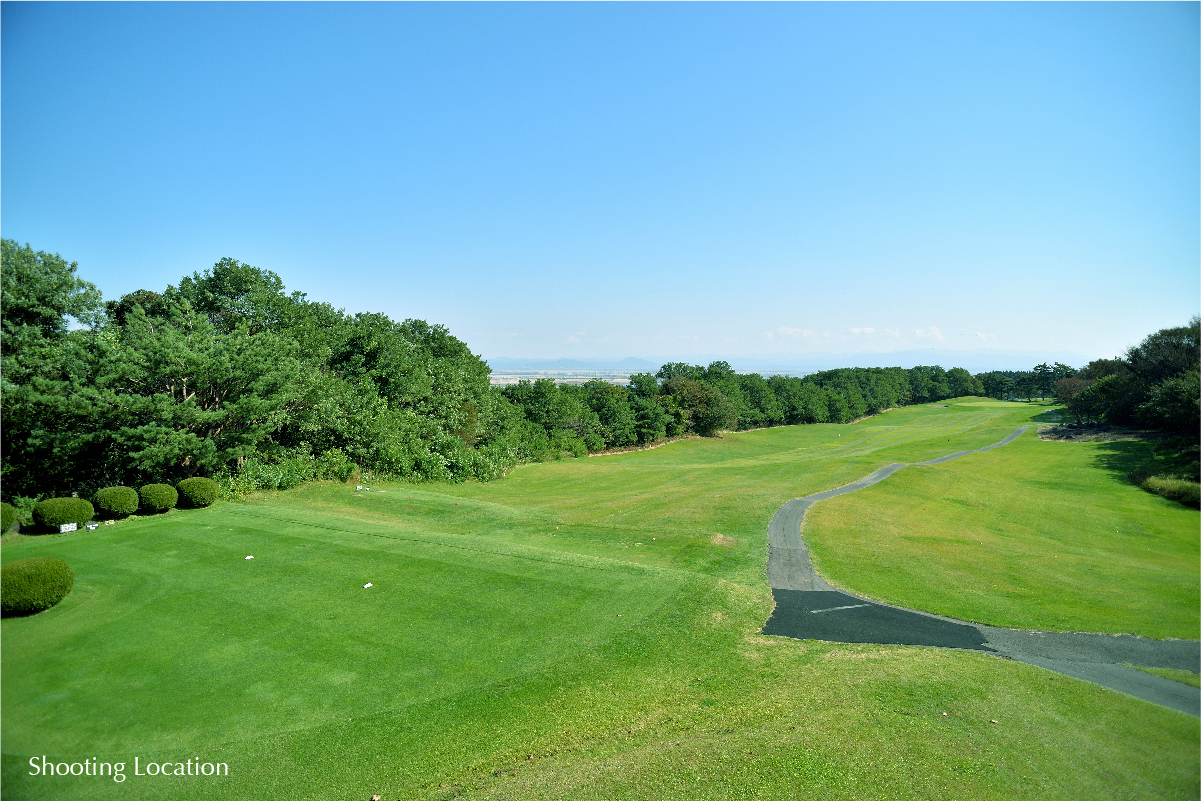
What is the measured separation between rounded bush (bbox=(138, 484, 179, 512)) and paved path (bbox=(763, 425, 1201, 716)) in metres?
21.8

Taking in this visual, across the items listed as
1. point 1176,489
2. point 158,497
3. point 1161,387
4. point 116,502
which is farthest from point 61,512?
point 1161,387

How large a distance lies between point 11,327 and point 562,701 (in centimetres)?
2877

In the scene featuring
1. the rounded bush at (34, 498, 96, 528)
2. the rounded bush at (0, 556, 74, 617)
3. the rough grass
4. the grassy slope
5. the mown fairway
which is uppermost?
the rounded bush at (34, 498, 96, 528)

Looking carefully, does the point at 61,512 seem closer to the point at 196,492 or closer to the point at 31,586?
the point at 196,492

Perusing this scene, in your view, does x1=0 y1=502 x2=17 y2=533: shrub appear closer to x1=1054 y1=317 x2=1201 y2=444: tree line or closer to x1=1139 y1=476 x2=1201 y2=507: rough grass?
x1=1054 y1=317 x2=1201 y2=444: tree line

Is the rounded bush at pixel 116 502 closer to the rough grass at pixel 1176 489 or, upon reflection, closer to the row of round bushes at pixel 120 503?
the row of round bushes at pixel 120 503

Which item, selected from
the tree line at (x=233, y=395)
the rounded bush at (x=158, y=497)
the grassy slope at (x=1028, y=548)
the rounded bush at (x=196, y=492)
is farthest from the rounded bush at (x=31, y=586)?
the grassy slope at (x=1028, y=548)

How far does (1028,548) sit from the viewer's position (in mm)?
22297

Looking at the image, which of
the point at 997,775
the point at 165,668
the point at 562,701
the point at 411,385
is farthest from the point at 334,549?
the point at 411,385

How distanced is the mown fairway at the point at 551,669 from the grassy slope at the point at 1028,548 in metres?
0.18

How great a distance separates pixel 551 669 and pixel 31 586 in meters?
11.7

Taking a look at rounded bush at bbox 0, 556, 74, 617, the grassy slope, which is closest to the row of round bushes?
rounded bush at bbox 0, 556, 74, 617

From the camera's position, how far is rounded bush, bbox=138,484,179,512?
2042 cm

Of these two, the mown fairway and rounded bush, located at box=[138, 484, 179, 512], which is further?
rounded bush, located at box=[138, 484, 179, 512]
